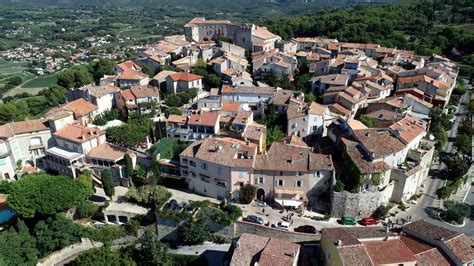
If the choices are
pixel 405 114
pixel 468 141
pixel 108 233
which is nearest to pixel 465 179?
pixel 468 141

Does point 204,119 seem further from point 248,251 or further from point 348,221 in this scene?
point 348,221

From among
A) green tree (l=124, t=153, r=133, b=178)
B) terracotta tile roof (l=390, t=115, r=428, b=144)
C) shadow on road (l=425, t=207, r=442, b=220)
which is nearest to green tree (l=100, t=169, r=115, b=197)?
green tree (l=124, t=153, r=133, b=178)

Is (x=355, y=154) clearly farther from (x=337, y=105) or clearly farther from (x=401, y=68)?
(x=401, y=68)

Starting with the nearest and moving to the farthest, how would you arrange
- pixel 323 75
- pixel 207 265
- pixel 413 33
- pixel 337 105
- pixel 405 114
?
pixel 207 265 → pixel 405 114 → pixel 337 105 → pixel 323 75 → pixel 413 33

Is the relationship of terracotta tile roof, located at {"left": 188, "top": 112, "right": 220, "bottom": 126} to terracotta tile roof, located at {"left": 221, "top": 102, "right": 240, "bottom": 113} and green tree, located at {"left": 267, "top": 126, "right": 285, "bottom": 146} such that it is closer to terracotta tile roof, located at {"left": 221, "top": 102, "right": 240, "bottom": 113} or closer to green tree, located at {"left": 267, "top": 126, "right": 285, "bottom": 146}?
terracotta tile roof, located at {"left": 221, "top": 102, "right": 240, "bottom": 113}

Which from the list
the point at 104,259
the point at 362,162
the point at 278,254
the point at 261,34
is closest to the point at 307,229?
the point at 278,254
